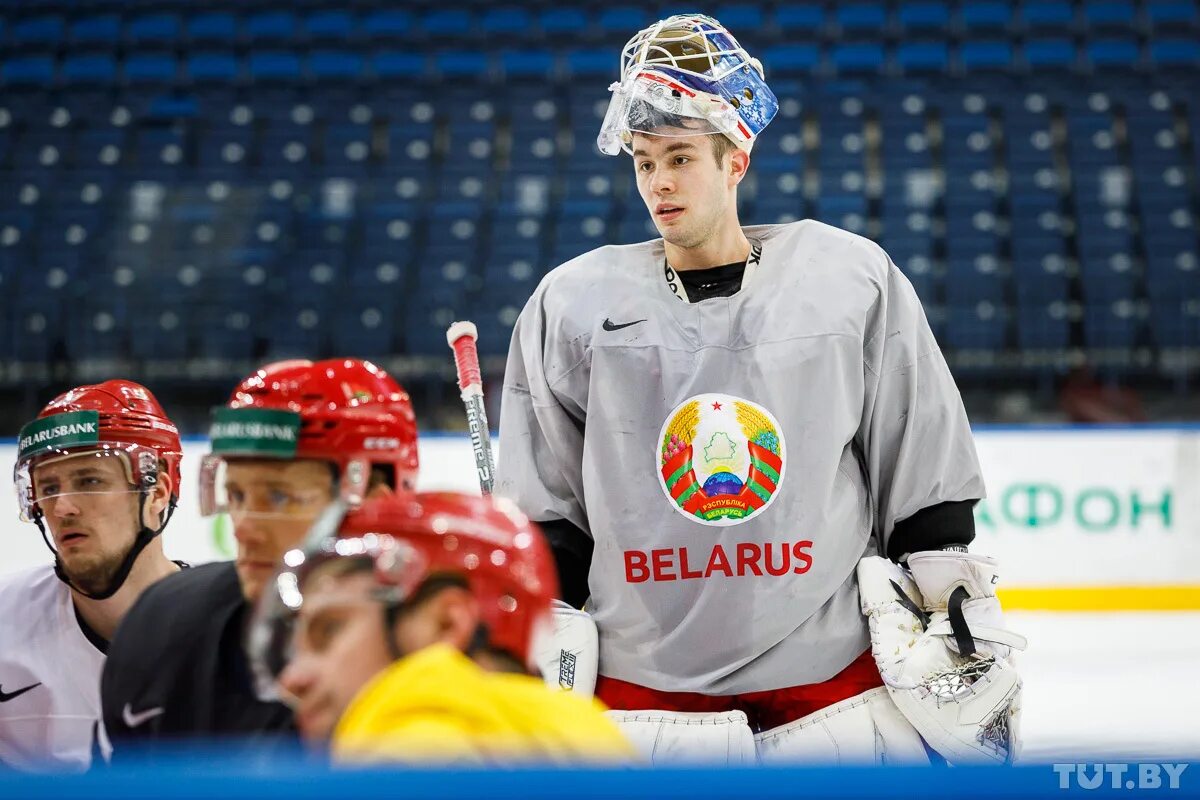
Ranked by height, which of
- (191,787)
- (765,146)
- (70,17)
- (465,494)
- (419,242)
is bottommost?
(191,787)

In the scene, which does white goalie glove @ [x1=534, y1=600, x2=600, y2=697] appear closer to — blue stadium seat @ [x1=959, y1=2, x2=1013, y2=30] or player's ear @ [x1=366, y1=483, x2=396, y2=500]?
player's ear @ [x1=366, y1=483, x2=396, y2=500]

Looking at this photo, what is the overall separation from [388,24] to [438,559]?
964 cm

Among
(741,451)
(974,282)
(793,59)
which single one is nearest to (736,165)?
(741,451)

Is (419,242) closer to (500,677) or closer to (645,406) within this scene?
(645,406)

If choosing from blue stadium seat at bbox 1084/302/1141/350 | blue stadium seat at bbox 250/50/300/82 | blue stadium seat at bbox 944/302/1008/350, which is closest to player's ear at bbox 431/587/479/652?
blue stadium seat at bbox 944/302/1008/350

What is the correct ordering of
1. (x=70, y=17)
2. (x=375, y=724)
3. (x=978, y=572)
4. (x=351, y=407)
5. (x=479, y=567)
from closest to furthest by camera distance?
(x=375, y=724) < (x=479, y=567) < (x=351, y=407) < (x=978, y=572) < (x=70, y=17)

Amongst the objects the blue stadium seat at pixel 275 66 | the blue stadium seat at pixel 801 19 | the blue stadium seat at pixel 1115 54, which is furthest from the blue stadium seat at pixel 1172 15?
the blue stadium seat at pixel 275 66

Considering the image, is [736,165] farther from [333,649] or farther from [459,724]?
[459,724]

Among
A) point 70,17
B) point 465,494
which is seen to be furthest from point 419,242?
point 465,494

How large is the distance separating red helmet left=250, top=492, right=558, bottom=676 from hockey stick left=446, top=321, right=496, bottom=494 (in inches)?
36.8

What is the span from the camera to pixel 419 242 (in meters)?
8.45

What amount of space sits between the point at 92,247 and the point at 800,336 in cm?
740

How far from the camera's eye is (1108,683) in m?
4.11

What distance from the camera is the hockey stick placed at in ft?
6.64
